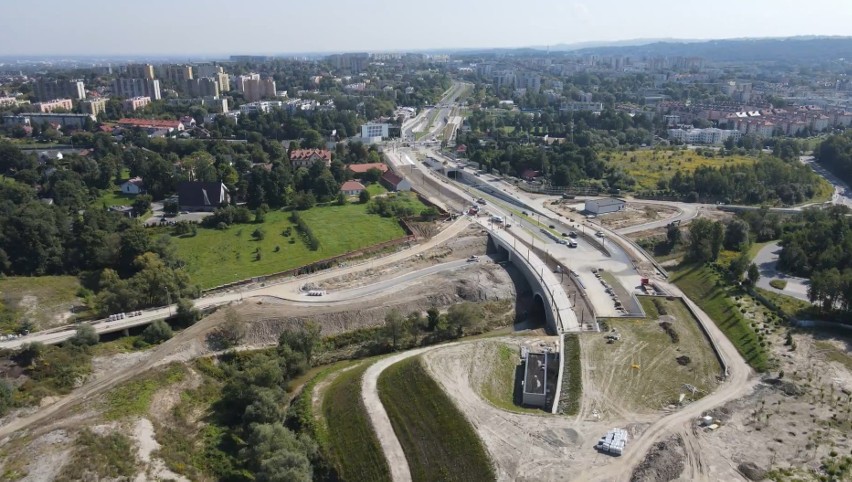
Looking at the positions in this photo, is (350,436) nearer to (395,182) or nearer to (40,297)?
(40,297)

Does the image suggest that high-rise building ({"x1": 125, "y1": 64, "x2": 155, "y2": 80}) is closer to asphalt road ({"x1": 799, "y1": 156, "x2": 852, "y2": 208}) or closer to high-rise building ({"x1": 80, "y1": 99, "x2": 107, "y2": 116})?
high-rise building ({"x1": 80, "y1": 99, "x2": 107, "y2": 116})

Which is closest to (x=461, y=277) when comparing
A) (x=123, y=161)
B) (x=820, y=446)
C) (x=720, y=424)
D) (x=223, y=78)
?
(x=720, y=424)

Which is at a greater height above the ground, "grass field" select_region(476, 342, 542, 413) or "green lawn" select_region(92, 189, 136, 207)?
"green lawn" select_region(92, 189, 136, 207)

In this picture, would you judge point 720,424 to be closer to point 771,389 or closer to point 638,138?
point 771,389

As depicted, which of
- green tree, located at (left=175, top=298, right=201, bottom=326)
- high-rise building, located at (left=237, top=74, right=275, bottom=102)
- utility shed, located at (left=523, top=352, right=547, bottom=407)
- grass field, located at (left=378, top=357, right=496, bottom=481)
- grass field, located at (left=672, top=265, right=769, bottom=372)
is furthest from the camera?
high-rise building, located at (left=237, top=74, right=275, bottom=102)

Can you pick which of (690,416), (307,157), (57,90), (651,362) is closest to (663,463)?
(690,416)

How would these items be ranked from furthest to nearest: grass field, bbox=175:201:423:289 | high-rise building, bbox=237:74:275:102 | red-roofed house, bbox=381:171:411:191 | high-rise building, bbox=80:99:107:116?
high-rise building, bbox=237:74:275:102 < high-rise building, bbox=80:99:107:116 < red-roofed house, bbox=381:171:411:191 < grass field, bbox=175:201:423:289

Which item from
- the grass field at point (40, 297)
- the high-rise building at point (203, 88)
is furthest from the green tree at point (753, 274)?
the high-rise building at point (203, 88)

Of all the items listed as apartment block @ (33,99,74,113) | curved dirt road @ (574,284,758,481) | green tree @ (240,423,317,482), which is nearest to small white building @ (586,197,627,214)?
curved dirt road @ (574,284,758,481)
